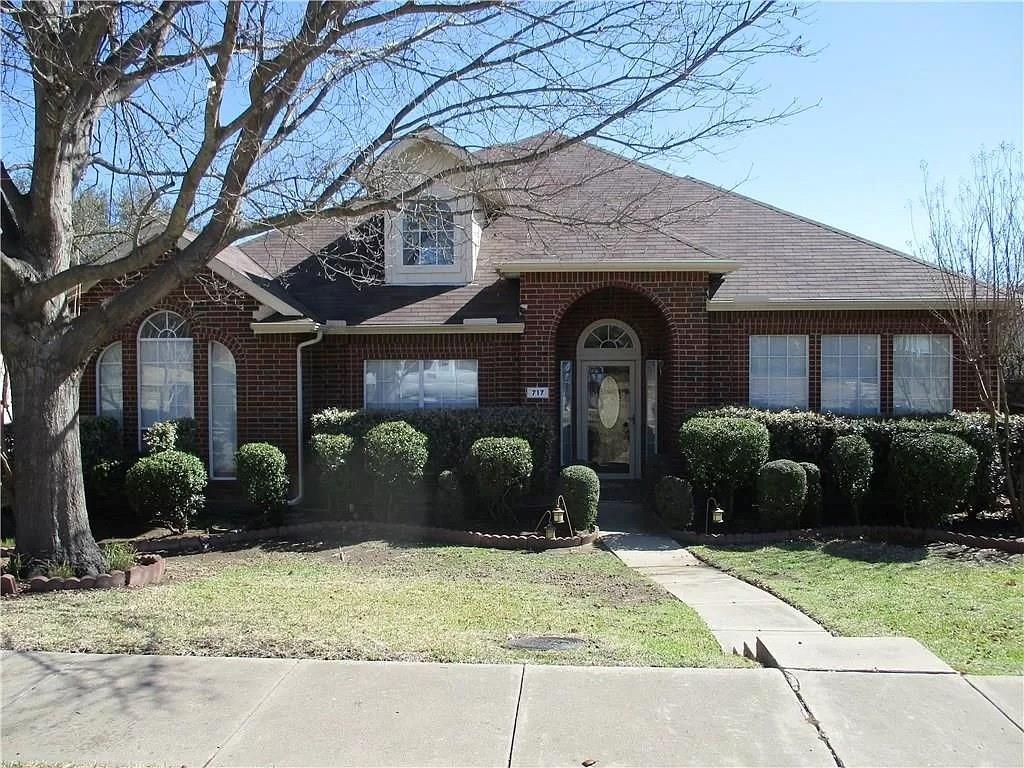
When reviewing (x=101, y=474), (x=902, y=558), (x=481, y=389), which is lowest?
(x=902, y=558)

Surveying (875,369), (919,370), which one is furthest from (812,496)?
(919,370)

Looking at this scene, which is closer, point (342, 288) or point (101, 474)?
point (101, 474)

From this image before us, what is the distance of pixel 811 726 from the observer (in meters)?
4.65

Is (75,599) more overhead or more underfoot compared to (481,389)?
more underfoot

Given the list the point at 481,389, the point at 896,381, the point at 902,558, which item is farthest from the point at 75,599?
the point at 896,381

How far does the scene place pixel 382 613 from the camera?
720cm

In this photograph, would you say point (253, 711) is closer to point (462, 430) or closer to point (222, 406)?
point (462, 430)

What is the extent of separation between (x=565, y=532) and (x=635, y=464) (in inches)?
150

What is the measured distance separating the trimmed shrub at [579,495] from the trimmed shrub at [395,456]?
6.56 feet

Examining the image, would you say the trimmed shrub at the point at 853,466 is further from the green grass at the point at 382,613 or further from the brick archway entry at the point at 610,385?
the green grass at the point at 382,613

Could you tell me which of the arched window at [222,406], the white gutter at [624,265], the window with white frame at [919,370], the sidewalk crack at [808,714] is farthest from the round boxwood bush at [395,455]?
the window with white frame at [919,370]

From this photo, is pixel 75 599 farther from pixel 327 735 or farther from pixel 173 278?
pixel 327 735

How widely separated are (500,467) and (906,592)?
5160 mm

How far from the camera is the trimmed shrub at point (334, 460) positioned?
1191cm
